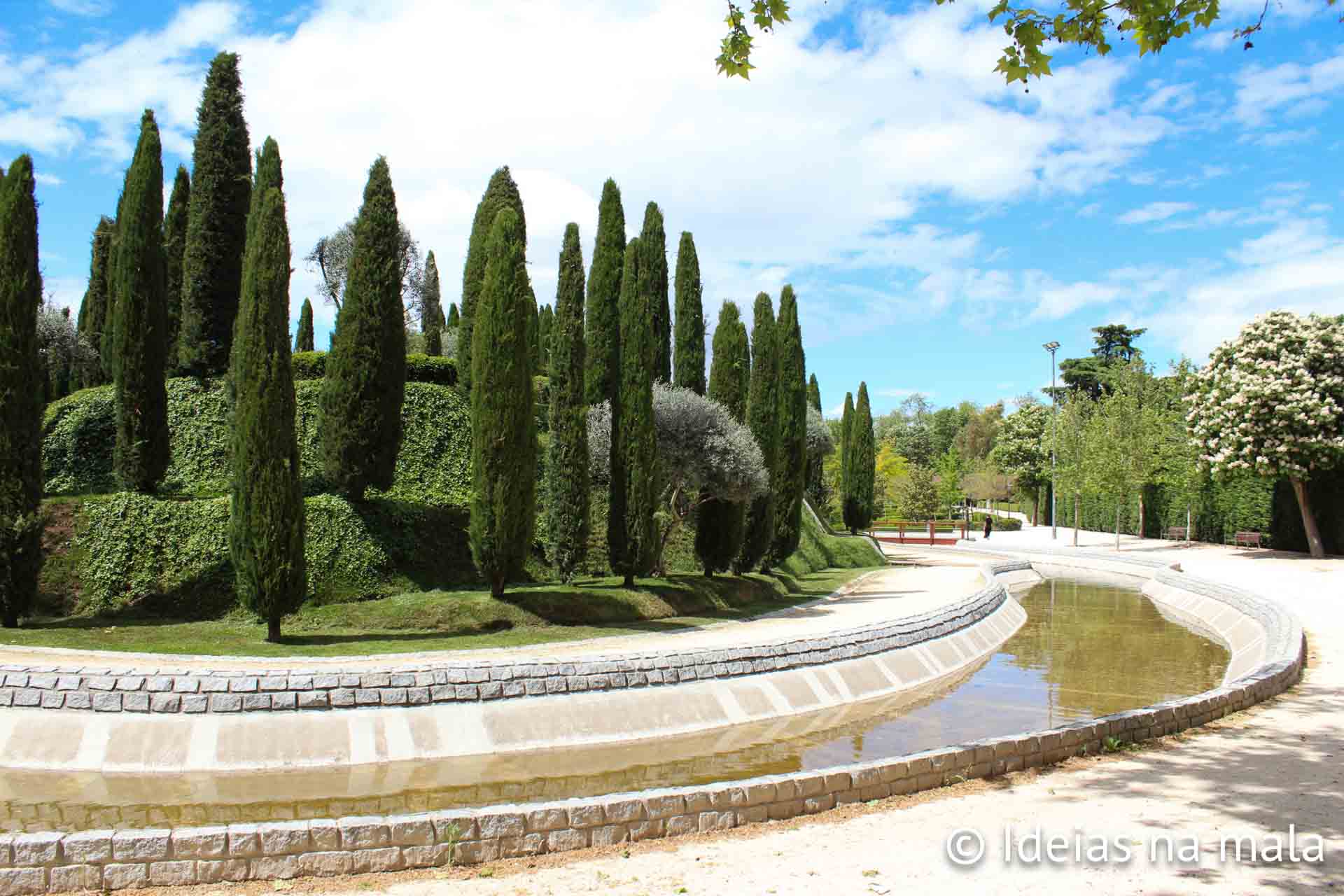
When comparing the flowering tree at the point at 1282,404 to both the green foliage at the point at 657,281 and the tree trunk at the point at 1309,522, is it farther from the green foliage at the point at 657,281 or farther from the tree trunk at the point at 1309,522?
the green foliage at the point at 657,281

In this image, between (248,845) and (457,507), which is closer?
(248,845)

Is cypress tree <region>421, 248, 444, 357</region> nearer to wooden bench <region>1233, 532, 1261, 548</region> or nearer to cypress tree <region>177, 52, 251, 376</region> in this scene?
cypress tree <region>177, 52, 251, 376</region>

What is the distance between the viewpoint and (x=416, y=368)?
2528cm

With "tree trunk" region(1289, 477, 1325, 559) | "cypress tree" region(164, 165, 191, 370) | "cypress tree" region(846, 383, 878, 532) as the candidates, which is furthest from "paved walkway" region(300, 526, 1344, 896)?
"cypress tree" region(846, 383, 878, 532)

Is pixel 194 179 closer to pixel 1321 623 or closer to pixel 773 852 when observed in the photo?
pixel 773 852

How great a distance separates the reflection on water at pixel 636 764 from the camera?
827 cm

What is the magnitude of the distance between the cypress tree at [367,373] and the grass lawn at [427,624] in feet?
11.4

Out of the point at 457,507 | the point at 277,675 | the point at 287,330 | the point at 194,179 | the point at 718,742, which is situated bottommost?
the point at 718,742

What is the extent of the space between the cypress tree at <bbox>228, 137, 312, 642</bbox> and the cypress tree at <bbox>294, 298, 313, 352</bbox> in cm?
2294

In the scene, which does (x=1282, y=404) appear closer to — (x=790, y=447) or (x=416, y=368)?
(x=790, y=447)

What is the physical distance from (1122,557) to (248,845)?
39062 millimetres

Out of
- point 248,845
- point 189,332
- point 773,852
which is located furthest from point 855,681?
point 189,332

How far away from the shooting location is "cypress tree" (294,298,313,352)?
36.6m

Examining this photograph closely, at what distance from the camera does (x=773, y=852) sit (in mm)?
6355
